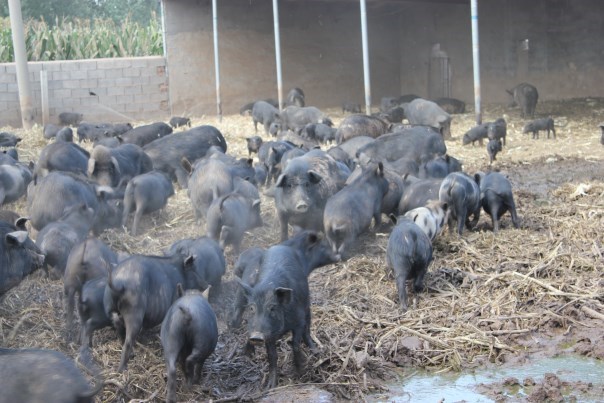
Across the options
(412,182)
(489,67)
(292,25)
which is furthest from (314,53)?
(412,182)

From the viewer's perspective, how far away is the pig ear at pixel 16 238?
5988mm

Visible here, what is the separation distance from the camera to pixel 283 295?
498cm

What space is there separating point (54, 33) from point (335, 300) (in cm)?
2005

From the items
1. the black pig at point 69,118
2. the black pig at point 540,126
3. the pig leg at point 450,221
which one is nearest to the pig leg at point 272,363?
the pig leg at point 450,221

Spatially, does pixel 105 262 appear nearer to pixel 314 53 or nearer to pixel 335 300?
pixel 335 300

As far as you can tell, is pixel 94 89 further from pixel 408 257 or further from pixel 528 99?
pixel 408 257

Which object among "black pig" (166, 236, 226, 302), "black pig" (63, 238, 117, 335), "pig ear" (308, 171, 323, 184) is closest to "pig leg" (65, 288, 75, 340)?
"black pig" (63, 238, 117, 335)

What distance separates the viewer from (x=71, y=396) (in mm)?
3611

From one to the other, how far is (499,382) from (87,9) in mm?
41988

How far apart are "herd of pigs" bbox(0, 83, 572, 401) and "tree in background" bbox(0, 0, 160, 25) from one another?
29355mm

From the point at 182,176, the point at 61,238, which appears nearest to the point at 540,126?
the point at 182,176

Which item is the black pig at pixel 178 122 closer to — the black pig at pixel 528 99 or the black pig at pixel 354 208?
the black pig at pixel 528 99

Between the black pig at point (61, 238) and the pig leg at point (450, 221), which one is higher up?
the black pig at point (61, 238)

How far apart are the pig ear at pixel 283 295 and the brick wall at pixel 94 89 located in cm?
1632
